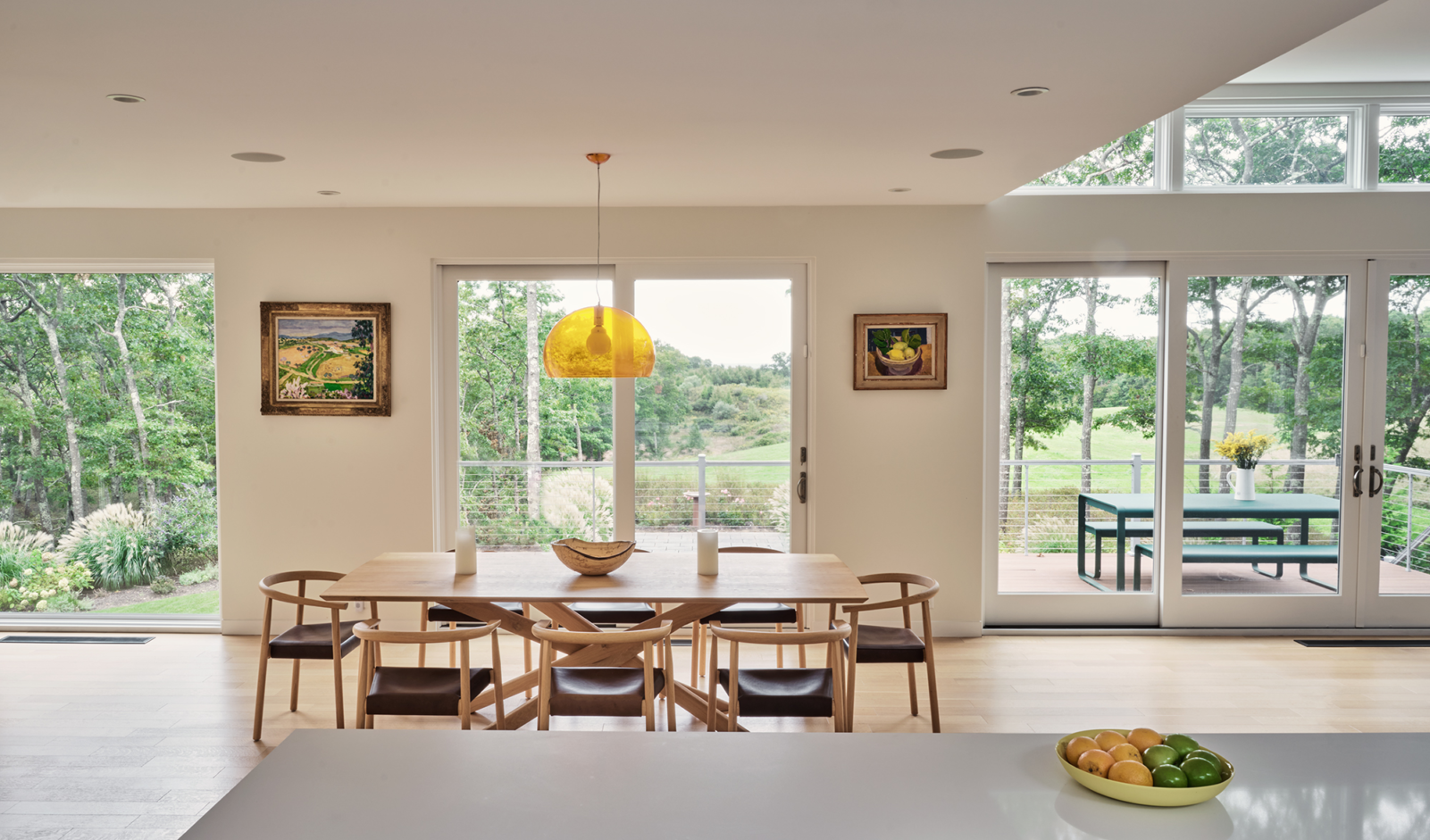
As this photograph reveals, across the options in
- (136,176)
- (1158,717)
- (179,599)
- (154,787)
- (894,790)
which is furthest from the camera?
(179,599)

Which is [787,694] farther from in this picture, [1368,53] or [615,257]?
[1368,53]

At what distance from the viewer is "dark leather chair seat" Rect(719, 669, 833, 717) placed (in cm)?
298

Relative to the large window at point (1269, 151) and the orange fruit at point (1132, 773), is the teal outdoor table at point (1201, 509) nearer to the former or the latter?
the large window at point (1269, 151)

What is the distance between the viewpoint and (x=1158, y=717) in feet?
12.7

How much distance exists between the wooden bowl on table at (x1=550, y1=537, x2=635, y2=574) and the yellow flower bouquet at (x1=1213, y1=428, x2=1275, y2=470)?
3558mm

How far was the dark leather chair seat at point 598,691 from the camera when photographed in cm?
299

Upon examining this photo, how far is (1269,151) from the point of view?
498cm

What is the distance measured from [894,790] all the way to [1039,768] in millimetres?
278

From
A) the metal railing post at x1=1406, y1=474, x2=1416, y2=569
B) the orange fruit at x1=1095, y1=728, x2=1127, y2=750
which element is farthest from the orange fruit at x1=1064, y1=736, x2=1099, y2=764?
the metal railing post at x1=1406, y1=474, x2=1416, y2=569

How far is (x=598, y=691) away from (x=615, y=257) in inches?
106

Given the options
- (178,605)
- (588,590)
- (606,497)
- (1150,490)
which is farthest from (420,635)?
(1150,490)

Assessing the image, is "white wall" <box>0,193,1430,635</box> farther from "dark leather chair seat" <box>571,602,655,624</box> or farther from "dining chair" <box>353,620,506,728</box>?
"dining chair" <box>353,620,506,728</box>

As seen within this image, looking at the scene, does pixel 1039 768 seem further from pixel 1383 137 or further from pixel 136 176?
pixel 1383 137

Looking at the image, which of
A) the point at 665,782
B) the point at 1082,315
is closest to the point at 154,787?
the point at 665,782
